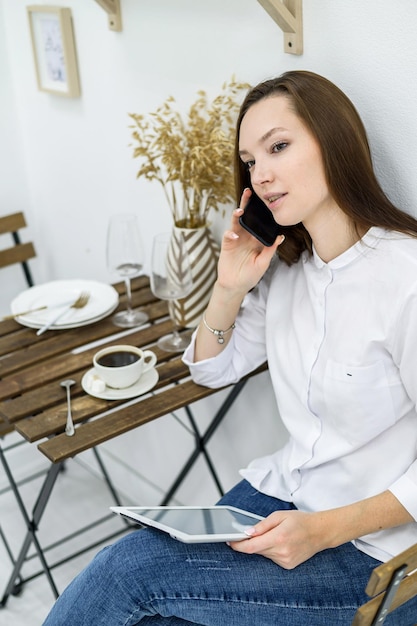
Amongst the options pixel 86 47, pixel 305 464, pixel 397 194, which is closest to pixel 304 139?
pixel 397 194

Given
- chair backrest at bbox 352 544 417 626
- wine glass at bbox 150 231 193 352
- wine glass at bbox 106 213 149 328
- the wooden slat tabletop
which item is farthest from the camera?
wine glass at bbox 106 213 149 328

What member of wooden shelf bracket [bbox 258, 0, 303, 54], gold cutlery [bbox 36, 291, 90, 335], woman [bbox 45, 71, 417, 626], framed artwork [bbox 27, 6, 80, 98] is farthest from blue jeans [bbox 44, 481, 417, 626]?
framed artwork [bbox 27, 6, 80, 98]

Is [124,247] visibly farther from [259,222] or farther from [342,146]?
[342,146]

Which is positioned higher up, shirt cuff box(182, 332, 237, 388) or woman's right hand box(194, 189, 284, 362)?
woman's right hand box(194, 189, 284, 362)

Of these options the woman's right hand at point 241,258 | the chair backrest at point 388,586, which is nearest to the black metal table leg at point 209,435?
the woman's right hand at point 241,258

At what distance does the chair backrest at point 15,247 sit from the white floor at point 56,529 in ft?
2.29

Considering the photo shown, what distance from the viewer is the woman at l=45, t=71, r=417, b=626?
4.38 feet

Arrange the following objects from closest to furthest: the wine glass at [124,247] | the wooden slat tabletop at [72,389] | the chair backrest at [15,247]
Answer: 1. the wooden slat tabletop at [72,389]
2. the wine glass at [124,247]
3. the chair backrest at [15,247]

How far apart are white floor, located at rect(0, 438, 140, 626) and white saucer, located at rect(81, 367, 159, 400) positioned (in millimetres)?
769

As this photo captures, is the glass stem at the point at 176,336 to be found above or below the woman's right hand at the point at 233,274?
below

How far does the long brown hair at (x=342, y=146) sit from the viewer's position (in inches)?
52.6

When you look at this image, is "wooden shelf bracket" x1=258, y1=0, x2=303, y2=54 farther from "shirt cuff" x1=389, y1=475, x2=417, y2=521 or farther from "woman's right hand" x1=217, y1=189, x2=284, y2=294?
"shirt cuff" x1=389, y1=475, x2=417, y2=521

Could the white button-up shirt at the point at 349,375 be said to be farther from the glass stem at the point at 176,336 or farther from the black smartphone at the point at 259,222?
the glass stem at the point at 176,336

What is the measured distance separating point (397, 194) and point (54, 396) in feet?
2.58
